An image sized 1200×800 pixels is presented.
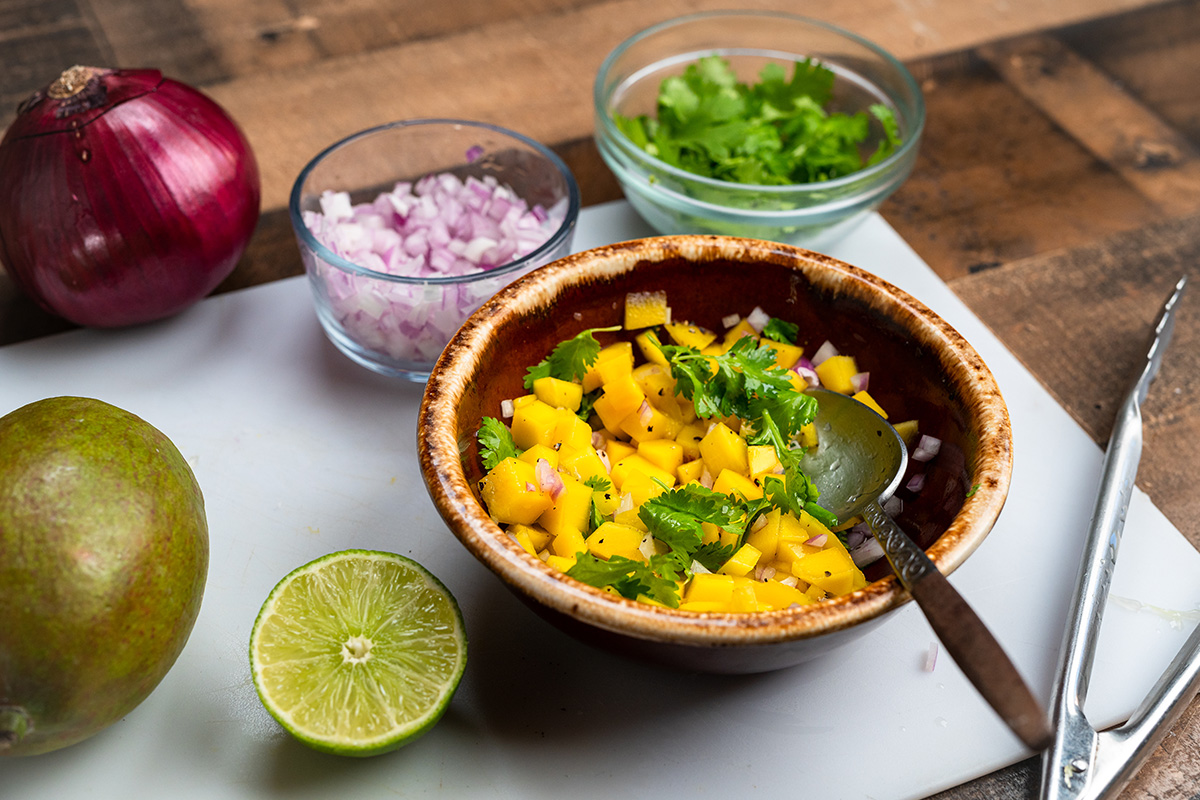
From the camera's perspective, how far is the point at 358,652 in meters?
1.13

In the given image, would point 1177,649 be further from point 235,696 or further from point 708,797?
point 235,696

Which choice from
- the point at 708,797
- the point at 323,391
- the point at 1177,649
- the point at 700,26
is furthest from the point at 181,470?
the point at 700,26

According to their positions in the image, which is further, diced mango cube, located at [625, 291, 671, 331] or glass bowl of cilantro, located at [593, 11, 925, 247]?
glass bowl of cilantro, located at [593, 11, 925, 247]

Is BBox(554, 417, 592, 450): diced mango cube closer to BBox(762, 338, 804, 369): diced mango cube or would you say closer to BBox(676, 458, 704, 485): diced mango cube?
BBox(676, 458, 704, 485): diced mango cube

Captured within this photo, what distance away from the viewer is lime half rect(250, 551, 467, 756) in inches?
42.9

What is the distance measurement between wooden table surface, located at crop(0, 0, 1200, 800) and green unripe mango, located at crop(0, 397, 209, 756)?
0.74 metres

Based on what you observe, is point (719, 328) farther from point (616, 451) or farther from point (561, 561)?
point (561, 561)

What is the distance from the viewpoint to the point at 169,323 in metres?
1.72

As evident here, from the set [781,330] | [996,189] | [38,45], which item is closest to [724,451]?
[781,330]

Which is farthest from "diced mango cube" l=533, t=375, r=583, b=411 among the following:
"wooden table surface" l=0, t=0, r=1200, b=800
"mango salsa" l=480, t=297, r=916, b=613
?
"wooden table surface" l=0, t=0, r=1200, b=800

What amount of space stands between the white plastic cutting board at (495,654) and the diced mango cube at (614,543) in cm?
14

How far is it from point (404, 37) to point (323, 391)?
1186 mm

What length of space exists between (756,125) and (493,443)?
940 mm

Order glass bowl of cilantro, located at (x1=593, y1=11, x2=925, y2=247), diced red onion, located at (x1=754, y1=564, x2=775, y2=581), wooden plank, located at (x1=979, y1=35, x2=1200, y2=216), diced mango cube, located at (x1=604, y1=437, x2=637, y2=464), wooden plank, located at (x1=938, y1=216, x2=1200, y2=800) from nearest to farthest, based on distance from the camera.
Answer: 1. diced red onion, located at (x1=754, y1=564, x2=775, y2=581)
2. diced mango cube, located at (x1=604, y1=437, x2=637, y2=464)
3. wooden plank, located at (x1=938, y1=216, x2=1200, y2=800)
4. glass bowl of cilantro, located at (x1=593, y1=11, x2=925, y2=247)
5. wooden plank, located at (x1=979, y1=35, x2=1200, y2=216)
